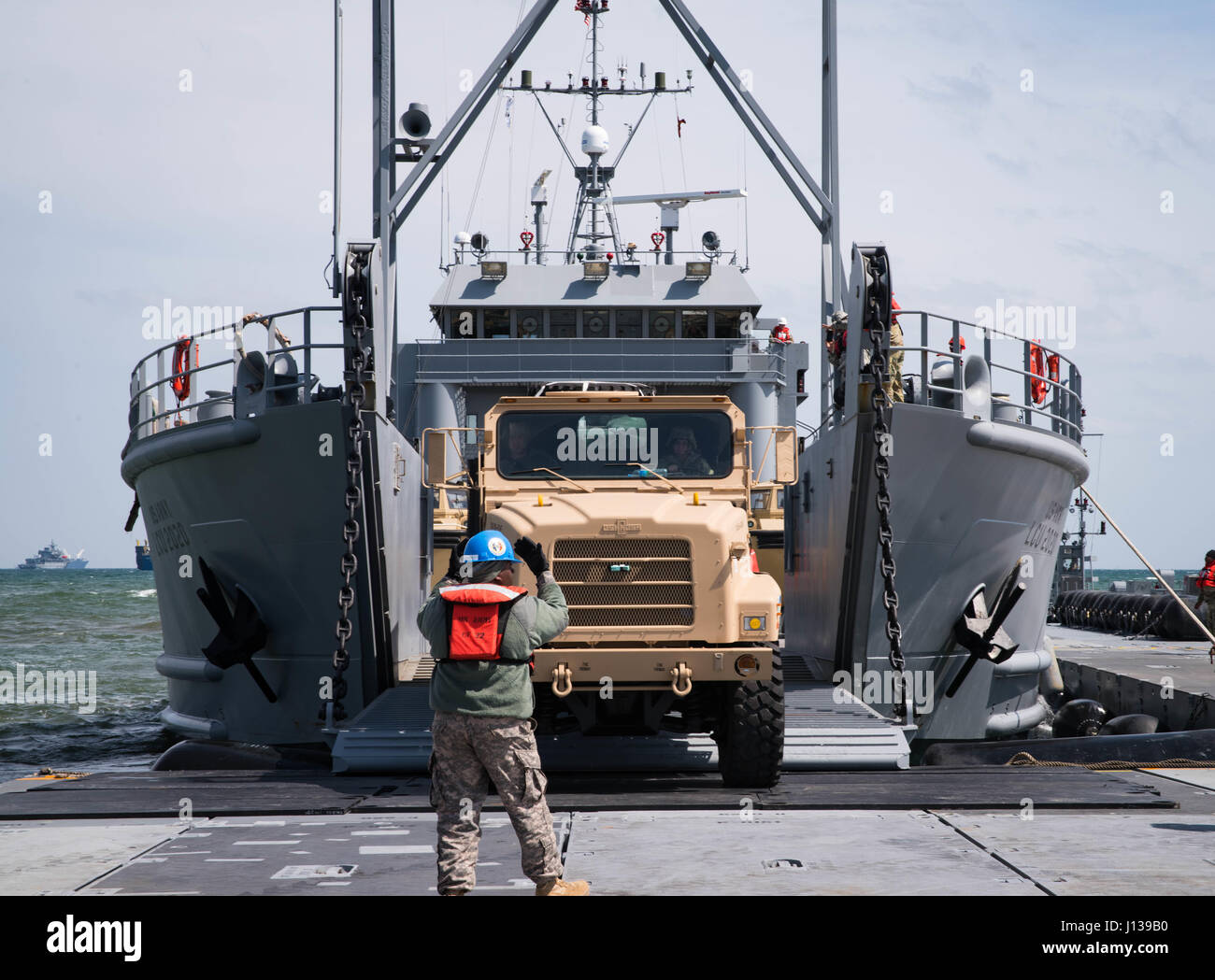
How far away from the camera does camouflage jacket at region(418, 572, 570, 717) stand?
17.3 feet

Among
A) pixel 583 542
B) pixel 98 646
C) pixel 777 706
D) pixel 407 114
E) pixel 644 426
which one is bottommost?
pixel 98 646

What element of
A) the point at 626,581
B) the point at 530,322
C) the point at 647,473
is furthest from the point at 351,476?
the point at 530,322

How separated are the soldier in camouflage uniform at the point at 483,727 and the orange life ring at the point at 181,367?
7565 mm

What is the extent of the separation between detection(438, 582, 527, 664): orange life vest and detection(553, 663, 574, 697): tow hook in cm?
234

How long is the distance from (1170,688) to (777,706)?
25.6ft

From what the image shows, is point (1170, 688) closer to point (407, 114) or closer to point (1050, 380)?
point (1050, 380)

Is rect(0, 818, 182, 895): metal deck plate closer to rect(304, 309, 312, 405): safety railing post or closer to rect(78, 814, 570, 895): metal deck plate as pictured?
rect(78, 814, 570, 895): metal deck plate

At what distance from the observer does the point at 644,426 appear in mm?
8953

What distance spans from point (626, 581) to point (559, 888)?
10.4 ft

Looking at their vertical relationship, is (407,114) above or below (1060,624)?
above

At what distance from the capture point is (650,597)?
26.4ft

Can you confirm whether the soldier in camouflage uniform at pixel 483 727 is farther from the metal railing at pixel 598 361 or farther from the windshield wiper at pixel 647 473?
the metal railing at pixel 598 361

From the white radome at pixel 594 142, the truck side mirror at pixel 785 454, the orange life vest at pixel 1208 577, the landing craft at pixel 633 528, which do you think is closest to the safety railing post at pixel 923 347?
the landing craft at pixel 633 528
